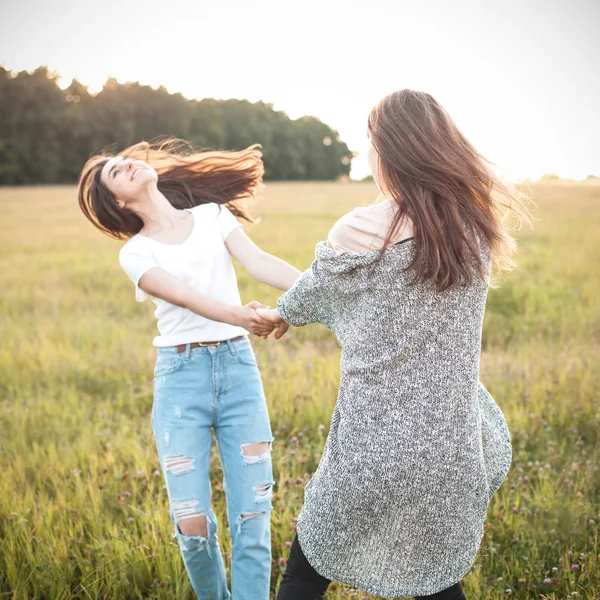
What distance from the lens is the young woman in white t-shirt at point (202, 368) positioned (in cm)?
271

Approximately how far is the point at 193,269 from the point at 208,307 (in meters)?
0.30

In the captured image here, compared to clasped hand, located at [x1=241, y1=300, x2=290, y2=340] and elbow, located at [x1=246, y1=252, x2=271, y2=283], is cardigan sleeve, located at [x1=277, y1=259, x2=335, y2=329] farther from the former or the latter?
elbow, located at [x1=246, y1=252, x2=271, y2=283]

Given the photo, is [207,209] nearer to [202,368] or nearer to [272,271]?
[272,271]

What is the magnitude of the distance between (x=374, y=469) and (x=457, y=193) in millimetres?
898

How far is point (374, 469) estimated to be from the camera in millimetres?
2033

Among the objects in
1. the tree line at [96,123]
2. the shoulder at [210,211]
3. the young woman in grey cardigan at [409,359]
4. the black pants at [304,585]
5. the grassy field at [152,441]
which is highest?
the tree line at [96,123]

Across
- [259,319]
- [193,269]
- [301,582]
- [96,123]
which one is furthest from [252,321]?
[96,123]

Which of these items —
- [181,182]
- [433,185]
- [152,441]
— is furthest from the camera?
[152,441]

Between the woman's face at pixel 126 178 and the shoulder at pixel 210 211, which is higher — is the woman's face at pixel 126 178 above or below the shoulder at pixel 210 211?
above

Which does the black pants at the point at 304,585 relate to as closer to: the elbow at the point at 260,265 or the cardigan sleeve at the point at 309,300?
the cardigan sleeve at the point at 309,300

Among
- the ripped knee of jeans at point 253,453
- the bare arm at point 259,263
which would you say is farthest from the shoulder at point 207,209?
the ripped knee of jeans at point 253,453

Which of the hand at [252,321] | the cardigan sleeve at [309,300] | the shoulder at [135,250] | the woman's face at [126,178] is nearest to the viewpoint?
the cardigan sleeve at [309,300]

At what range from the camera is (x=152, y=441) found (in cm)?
449

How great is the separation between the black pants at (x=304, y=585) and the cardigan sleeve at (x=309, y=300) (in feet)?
2.57
